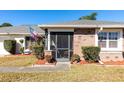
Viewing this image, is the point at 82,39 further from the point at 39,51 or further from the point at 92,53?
the point at 39,51

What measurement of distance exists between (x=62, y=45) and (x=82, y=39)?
181cm

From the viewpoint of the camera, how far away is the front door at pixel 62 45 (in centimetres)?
1712

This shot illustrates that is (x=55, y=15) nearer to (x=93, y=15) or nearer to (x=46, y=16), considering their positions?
(x=46, y=16)

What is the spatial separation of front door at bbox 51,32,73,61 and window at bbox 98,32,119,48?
2592 mm

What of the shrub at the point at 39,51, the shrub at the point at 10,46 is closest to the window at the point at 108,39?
the shrub at the point at 39,51

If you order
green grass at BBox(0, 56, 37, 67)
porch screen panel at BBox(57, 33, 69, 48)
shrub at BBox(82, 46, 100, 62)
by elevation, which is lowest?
green grass at BBox(0, 56, 37, 67)

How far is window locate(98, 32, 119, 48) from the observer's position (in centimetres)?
1708

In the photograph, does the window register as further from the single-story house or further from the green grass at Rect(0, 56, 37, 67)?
the green grass at Rect(0, 56, 37, 67)

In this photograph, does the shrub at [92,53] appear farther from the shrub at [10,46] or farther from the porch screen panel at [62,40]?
the shrub at [10,46]

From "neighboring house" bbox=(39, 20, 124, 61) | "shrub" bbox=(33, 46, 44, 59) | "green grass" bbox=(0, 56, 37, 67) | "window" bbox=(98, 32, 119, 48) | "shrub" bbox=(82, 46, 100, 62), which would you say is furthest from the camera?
"window" bbox=(98, 32, 119, 48)

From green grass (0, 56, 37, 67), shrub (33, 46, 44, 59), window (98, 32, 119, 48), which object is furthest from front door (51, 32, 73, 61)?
window (98, 32, 119, 48)
